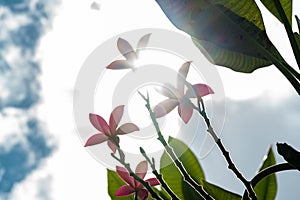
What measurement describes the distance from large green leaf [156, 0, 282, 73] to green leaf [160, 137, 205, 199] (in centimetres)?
28

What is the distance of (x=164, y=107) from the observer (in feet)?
2.90

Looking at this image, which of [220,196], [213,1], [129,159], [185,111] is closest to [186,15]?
[213,1]

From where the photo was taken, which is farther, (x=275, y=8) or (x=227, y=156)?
(x=275, y=8)

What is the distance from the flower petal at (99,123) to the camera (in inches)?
36.1

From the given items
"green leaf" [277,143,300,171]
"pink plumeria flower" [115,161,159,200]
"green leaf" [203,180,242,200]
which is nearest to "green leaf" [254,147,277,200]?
"green leaf" [203,180,242,200]

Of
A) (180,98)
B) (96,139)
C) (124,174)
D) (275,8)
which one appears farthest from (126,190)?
(275,8)

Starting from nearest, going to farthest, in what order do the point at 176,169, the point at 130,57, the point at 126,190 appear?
the point at 130,57 < the point at 126,190 < the point at 176,169

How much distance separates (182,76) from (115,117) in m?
0.16

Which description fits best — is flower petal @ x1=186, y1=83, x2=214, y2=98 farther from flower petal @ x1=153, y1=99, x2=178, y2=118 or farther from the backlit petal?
the backlit petal

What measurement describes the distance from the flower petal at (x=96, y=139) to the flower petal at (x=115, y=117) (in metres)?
0.02

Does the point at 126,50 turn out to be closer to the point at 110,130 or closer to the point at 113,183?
the point at 110,130

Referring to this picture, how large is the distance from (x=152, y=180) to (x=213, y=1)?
405 millimetres

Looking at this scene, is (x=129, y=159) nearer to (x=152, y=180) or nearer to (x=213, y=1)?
(x=152, y=180)

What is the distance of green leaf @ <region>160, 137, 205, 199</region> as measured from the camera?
1.13m
